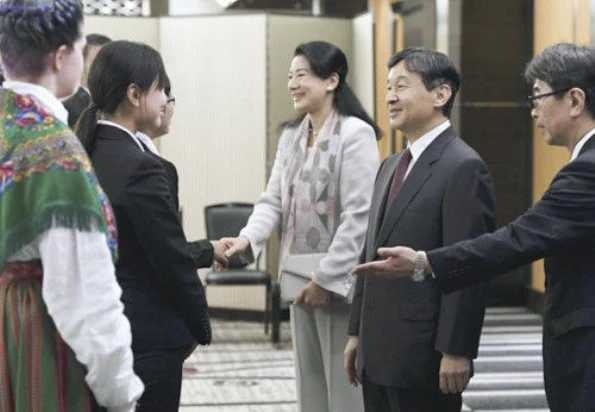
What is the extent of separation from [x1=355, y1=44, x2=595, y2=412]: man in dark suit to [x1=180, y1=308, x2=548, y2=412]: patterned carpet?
2.81 m

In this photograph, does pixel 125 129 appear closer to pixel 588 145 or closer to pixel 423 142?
pixel 423 142

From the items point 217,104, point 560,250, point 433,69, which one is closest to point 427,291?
point 560,250

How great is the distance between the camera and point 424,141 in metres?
3.22

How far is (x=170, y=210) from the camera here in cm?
271

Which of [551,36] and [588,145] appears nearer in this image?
[588,145]

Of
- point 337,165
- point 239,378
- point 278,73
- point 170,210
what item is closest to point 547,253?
point 170,210

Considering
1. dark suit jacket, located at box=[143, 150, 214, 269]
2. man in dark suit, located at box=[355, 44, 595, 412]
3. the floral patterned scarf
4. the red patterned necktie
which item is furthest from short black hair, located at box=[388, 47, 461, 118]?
dark suit jacket, located at box=[143, 150, 214, 269]

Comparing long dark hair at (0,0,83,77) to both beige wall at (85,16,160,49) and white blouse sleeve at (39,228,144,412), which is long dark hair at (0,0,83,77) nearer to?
white blouse sleeve at (39,228,144,412)

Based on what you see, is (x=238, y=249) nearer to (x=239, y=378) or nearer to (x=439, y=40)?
(x=239, y=378)

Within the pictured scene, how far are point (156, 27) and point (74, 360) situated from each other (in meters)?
6.64

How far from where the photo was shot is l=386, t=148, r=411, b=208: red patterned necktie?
3232 millimetres

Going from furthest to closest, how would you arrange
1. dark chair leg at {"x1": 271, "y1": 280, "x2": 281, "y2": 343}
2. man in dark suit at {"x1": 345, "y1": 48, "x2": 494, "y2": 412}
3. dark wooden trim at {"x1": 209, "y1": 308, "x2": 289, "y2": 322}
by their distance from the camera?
dark wooden trim at {"x1": 209, "y1": 308, "x2": 289, "y2": 322} < dark chair leg at {"x1": 271, "y1": 280, "x2": 281, "y2": 343} < man in dark suit at {"x1": 345, "y1": 48, "x2": 494, "y2": 412}

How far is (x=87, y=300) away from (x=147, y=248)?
2.04 ft

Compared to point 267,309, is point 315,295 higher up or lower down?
higher up
